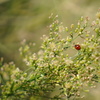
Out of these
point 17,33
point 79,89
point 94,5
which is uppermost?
point 94,5

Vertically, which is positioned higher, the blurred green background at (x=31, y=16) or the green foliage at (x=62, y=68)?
the blurred green background at (x=31, y=16)

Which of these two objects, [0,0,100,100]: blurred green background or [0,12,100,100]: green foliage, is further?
[0,0,100,100]: blurred green background

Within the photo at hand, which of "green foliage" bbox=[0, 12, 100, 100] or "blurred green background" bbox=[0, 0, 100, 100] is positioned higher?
"blurred green background" bbox=[0, 0, 100, 100]

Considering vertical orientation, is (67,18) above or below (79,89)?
above

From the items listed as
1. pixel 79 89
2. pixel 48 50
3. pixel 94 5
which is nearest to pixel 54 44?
pixel 48 50

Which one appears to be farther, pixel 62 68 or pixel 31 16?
pixel 31 16

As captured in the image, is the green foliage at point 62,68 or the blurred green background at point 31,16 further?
the blurred green background at point 31,16

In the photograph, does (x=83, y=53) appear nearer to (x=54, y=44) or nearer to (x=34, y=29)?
(x=54, y=44)

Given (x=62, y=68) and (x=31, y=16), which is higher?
(x=31, y=16)
